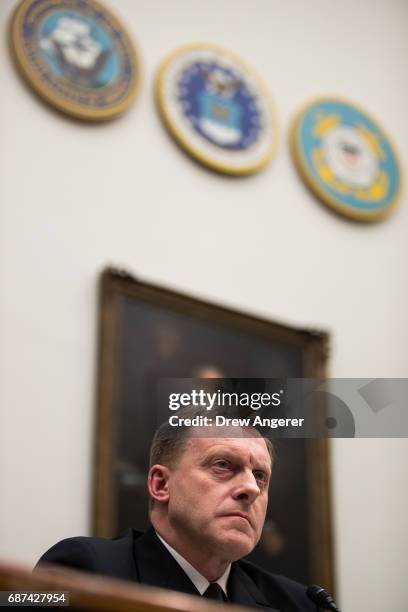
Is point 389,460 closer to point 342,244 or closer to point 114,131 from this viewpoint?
point 342,244

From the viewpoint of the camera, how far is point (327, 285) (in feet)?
25.4

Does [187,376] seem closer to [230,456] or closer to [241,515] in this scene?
[230,456]

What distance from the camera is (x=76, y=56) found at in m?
6.81

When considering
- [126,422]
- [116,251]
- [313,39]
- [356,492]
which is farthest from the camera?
[313,39]

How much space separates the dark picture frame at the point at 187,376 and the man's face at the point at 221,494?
241cm

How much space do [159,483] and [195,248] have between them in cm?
361

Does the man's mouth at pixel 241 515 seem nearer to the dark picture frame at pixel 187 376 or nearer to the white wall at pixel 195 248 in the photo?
the white wall at pixel 195 248

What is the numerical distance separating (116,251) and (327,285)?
208cm

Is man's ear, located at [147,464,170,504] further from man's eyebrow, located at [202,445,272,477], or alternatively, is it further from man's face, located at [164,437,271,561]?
man's eyebrow, located at [202,445,272,477]

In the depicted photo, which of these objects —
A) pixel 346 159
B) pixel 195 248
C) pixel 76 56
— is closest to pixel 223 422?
pixel 195 248

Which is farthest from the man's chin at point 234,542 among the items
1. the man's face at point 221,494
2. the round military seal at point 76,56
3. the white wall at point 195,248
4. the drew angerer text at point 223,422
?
the round military seal at point 76,56

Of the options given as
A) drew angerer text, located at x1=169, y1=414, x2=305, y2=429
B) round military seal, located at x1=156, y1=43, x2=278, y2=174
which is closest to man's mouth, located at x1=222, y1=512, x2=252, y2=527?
drew angerer text, located at x1=169, y1=414, x2=305, y2=429

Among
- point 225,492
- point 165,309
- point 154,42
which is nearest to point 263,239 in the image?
point 165,309

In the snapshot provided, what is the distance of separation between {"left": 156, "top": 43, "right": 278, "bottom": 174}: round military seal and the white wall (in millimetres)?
143
